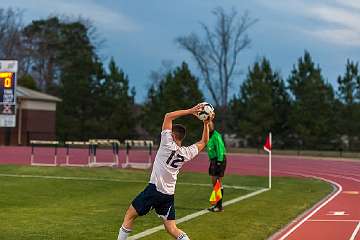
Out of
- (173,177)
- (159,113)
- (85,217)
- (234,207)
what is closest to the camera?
(173,177)

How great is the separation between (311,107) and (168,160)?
177 ft

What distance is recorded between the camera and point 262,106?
2422 inches

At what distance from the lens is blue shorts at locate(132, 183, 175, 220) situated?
8.14 metres

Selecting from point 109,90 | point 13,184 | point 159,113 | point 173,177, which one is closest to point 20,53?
point 109,90

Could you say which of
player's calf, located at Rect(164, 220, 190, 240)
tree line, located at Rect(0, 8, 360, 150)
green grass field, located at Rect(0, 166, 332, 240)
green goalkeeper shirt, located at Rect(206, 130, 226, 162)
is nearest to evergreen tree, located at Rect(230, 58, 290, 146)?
tree line, located at Rect(0, 8, 360, 150)

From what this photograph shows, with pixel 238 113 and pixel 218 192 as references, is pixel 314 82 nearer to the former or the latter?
pixel 238 113

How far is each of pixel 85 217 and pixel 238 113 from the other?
182 feet

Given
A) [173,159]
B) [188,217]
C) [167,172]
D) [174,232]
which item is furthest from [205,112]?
[188,217]

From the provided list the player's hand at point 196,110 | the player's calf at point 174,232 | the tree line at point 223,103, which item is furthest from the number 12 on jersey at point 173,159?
the tree line at point 223,103

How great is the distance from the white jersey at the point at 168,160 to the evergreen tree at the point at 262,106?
52.8 m

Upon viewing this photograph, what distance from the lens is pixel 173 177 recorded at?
8.17 m

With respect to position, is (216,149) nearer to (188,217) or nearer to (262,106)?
(188,217)

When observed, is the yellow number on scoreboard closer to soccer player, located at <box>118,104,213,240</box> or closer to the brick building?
soccer player, located at <box>118,104,213,240</box>

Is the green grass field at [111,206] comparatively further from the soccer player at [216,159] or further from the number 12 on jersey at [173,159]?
the number 12 on jersey at [173,159]
